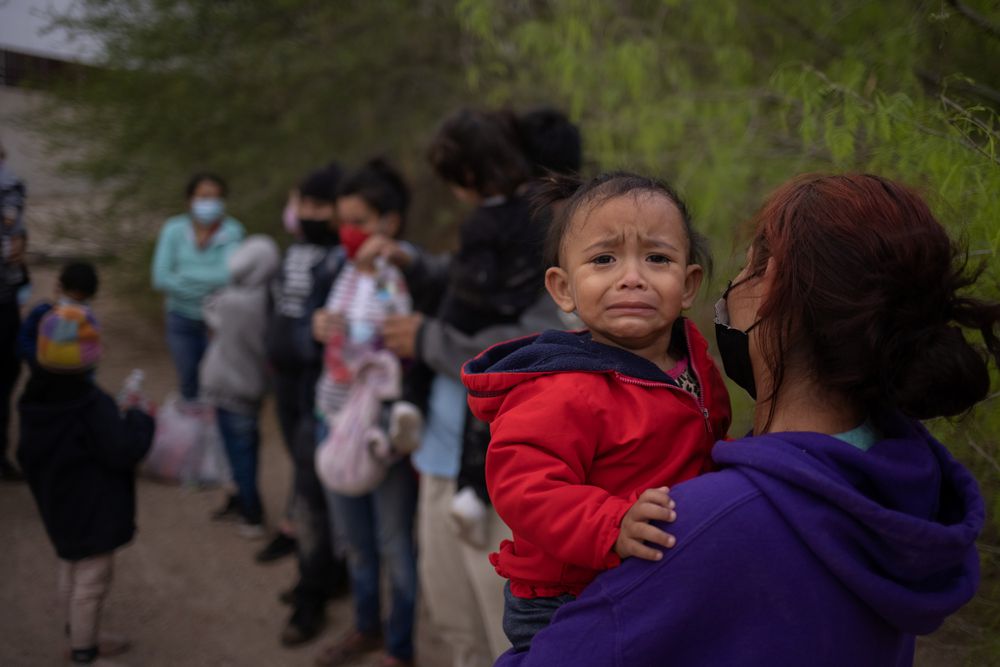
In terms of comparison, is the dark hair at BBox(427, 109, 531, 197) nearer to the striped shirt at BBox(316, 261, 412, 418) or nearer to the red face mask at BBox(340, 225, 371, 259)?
the striped shirt at BBox(316, 261, 412, 418)

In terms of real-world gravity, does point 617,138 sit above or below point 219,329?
above

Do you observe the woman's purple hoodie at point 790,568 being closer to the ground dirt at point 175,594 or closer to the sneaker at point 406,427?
the sneaker at point 406,427

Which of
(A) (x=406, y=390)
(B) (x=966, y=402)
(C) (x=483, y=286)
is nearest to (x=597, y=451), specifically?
(B) (x=966, y=402)

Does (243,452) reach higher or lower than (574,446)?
lower

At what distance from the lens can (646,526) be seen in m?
1.32

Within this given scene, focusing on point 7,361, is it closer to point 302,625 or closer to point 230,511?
point 230,511

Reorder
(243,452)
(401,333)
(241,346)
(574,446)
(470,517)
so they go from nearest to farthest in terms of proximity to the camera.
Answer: (574,446) < (470,517) < (401,333) < (241,346) < (243,452)

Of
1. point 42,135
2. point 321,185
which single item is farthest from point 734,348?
point 42,135

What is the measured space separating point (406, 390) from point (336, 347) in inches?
14.9

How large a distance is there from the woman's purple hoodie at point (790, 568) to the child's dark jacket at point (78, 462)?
2.74 meters

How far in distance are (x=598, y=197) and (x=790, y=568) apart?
2.38ft

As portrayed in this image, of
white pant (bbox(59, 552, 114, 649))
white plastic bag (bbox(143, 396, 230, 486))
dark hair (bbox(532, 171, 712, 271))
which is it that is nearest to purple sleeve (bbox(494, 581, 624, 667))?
dark hair (bbox(532, 171, 712, 271))

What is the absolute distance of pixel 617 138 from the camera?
4977 mm

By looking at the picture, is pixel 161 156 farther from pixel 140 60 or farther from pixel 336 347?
pixel 336 347
